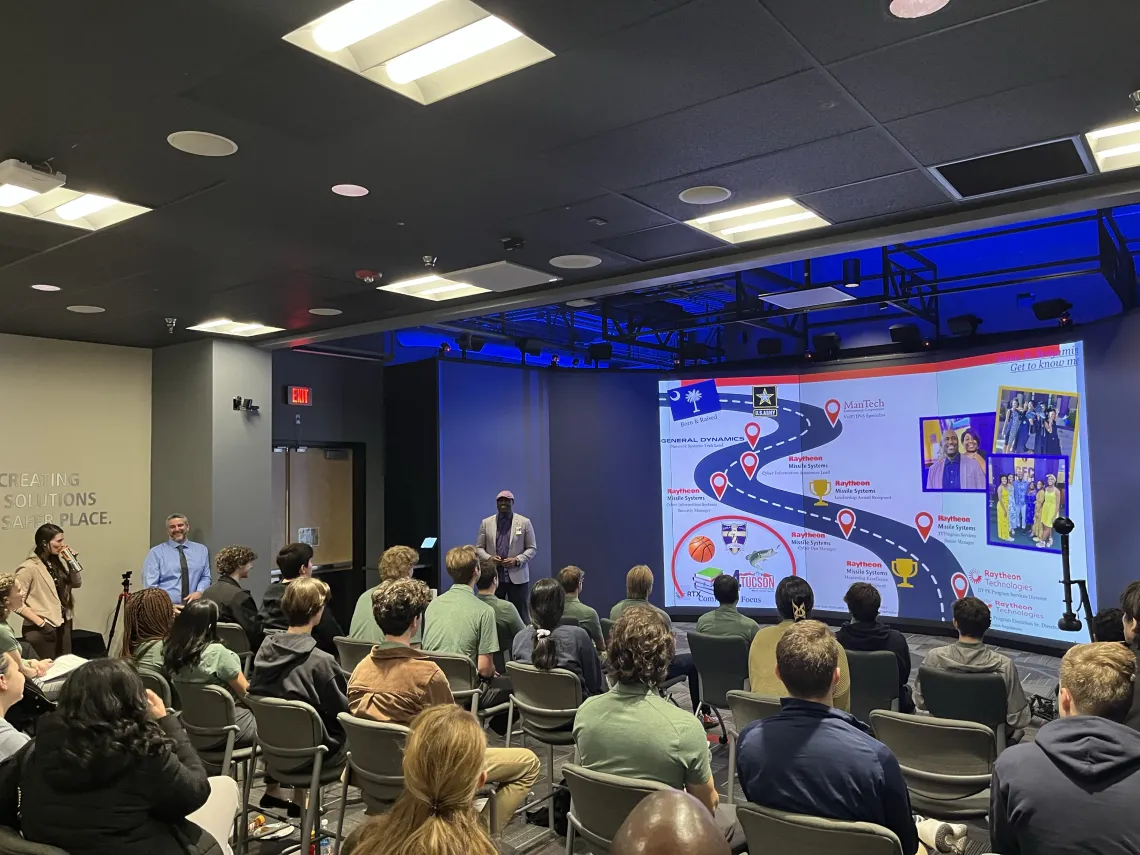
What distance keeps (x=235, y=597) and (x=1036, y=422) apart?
700 centimetres

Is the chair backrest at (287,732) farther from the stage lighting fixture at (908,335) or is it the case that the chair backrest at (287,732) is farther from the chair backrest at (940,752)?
the stage lighting fixture at (908,335)

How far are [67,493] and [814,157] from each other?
717 centimetres

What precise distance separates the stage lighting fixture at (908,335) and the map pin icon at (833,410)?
36.9 inches

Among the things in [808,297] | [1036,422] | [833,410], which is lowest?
[1036,422]

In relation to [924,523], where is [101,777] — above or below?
below

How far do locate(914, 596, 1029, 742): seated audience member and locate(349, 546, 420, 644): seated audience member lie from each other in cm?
302

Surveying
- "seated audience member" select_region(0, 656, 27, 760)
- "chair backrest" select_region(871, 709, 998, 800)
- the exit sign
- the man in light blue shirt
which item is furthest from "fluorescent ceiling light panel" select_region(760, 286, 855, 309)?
"seated audience member" select_region(0, 656, 27, 760)

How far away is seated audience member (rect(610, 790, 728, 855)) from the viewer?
98cm

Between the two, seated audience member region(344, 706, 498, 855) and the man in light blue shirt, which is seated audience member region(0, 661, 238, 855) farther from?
the man in light blue shirt

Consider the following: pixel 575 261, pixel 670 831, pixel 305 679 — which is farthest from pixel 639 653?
pixel 575 261

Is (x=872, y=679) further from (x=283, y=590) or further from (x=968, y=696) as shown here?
(x=283, y=590)

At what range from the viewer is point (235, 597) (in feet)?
16.8

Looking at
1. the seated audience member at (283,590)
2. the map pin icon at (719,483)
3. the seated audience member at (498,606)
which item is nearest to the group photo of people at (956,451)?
the map pin icon at (719,483)

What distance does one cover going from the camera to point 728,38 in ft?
8.64
